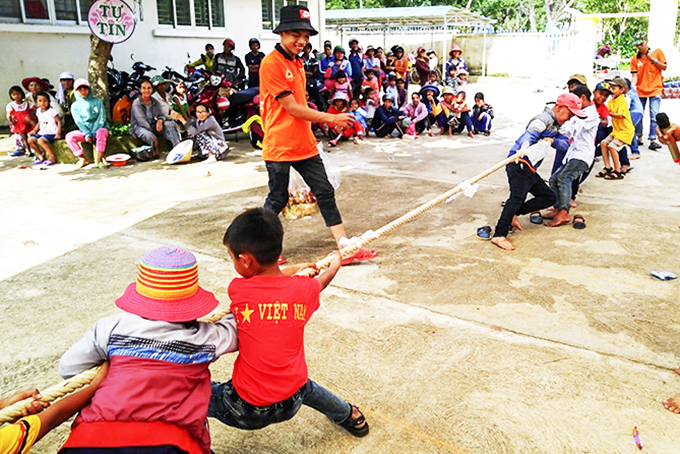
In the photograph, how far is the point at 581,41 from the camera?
67.8ft

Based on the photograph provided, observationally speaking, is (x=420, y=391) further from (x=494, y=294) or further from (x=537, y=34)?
(x=537, y=34)

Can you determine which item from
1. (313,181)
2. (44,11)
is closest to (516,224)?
(313,181)

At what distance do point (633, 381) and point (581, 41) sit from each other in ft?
66.9

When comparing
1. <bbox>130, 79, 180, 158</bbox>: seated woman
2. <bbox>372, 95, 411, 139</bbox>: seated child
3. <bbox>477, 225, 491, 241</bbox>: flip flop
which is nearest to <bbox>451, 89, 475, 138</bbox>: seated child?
<bbox>372, 95, 411, 139</bbox>: seated child

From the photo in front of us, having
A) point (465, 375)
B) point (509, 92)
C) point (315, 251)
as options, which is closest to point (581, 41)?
point (509, 92)

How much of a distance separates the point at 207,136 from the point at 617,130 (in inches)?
219

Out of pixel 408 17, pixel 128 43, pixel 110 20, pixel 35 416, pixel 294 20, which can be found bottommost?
pixel 35 416

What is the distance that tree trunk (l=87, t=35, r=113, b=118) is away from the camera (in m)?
8.66

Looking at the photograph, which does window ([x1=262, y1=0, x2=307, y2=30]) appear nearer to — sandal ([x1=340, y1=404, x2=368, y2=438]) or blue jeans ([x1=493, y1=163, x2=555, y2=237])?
blue jeans ([x1=493, y1=163, x2=555, y2=237])

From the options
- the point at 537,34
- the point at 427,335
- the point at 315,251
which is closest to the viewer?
the point at 427,335

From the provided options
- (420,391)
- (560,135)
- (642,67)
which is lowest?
(420,391)

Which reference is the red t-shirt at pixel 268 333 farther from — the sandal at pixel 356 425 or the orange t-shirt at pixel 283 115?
the orange t-shirt at pixel 283 115

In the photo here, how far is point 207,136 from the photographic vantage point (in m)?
8.83

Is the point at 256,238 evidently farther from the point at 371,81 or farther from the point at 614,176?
the point at 371,81
